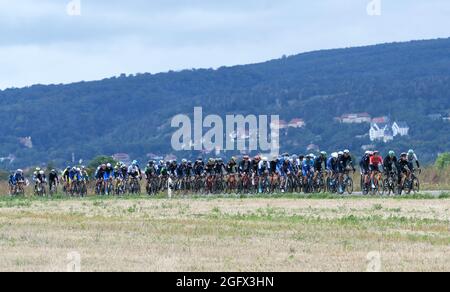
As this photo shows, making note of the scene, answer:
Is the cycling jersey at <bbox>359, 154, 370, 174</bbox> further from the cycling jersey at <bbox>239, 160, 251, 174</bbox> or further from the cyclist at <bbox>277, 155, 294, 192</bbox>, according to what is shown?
the cycling jersey at <bbox>239, 160, 251, 174</bbox>

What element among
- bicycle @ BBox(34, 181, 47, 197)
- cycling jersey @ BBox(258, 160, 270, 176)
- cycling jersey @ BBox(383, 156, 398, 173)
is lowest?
bicycle @ BBox(34, 181, 47, 197)

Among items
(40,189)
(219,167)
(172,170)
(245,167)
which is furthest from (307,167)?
(40,189)

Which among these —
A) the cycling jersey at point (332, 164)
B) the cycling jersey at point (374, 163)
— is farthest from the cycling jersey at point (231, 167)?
the cycling jersey at point (374, 163)

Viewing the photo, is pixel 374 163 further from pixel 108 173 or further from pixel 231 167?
pixel 108 173

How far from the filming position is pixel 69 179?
62875mm

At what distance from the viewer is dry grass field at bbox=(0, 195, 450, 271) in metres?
20.7

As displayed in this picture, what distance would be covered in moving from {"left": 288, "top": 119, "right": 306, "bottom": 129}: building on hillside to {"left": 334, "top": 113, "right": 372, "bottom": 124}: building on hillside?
15.5 feet

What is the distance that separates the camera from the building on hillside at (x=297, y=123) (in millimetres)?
185625

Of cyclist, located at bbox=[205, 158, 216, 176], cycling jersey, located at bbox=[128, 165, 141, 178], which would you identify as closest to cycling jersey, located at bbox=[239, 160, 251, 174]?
cyclist, located at bbox=[205, 158, 216, 176]

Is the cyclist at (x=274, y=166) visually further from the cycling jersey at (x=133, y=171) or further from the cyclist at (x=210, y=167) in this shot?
the cycling jersey at (x=133, y=171)

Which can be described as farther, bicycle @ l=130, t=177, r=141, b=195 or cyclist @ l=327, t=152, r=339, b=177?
bicycle @ l=130, t=177, r=141, b=195
